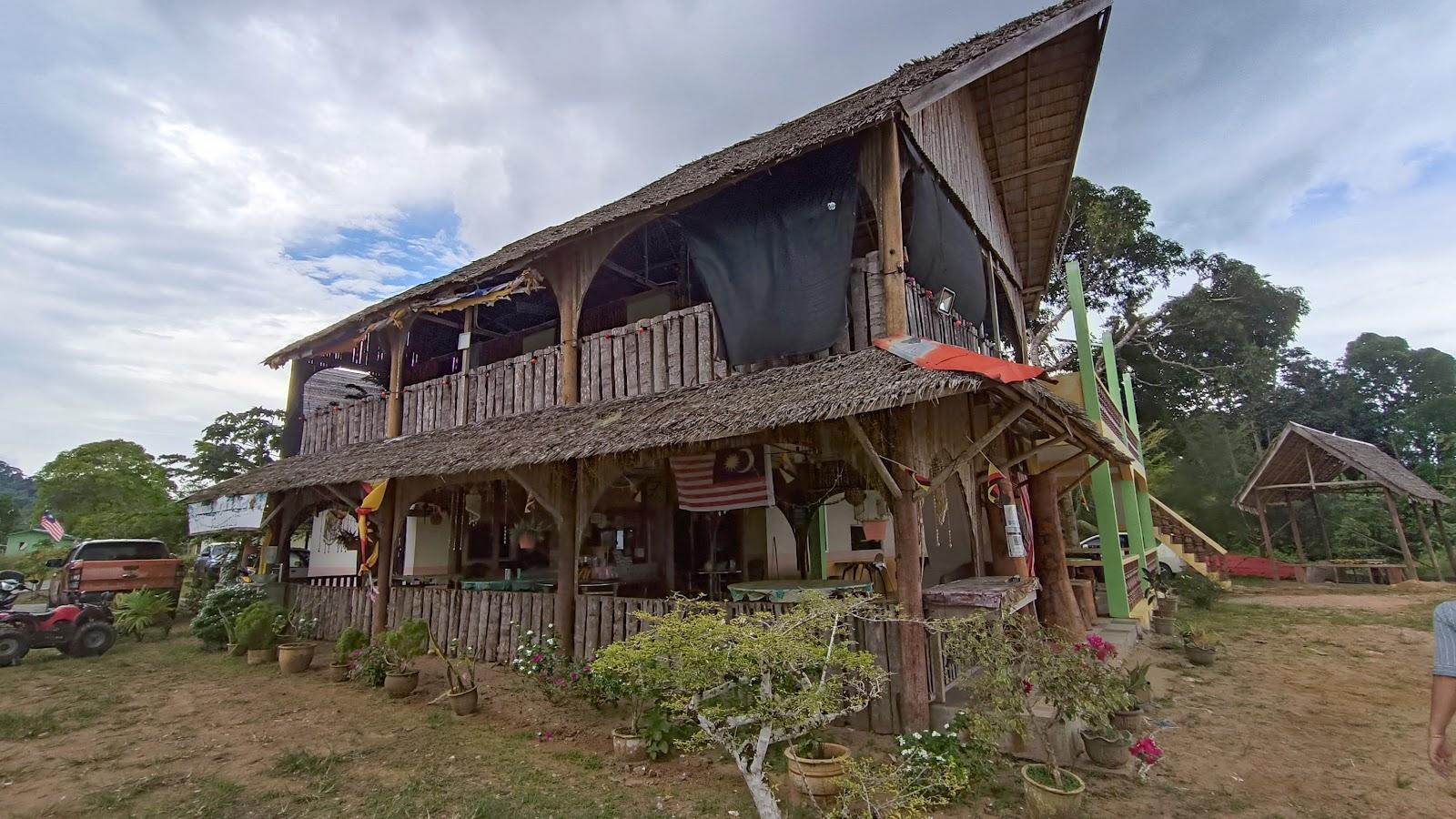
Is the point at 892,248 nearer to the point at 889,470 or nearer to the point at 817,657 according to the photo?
the point at 889,470

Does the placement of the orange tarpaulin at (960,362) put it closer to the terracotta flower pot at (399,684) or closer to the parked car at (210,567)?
the terracotta flower pot at (399,684)

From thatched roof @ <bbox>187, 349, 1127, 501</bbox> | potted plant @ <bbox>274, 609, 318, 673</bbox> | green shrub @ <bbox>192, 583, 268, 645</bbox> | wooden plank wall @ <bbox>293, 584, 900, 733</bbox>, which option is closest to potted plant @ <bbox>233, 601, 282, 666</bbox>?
potted plant @ <bbox>274, 609, 318, 673</bbox>

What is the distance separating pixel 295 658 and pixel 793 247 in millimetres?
8706

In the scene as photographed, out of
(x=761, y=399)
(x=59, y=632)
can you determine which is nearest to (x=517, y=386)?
(x=761, y=399)

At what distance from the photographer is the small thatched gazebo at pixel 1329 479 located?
1786 centimetres

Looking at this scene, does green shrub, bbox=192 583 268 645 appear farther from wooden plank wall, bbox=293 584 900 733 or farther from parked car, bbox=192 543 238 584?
parked car, bbox=192 543 238 584

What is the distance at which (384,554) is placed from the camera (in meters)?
10.2

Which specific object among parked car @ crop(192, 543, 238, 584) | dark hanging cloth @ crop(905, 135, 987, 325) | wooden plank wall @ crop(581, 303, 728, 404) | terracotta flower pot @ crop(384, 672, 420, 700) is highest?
dark hanging cloth @ crop(905, 135, 987, 325)

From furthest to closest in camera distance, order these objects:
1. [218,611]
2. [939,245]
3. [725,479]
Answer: [218,611] < [939,245] < [725,479]

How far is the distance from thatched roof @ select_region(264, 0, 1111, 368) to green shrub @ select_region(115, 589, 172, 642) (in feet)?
25.3

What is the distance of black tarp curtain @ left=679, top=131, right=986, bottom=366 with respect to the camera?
7.07 m

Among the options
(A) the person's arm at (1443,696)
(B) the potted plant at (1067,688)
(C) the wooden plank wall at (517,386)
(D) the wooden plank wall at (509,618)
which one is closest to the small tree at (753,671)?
(D) the wooden plank wall at (509,618)

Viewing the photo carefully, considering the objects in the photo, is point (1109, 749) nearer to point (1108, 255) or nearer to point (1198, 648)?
point (1198, 648)

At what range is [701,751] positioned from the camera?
18.4 ft
